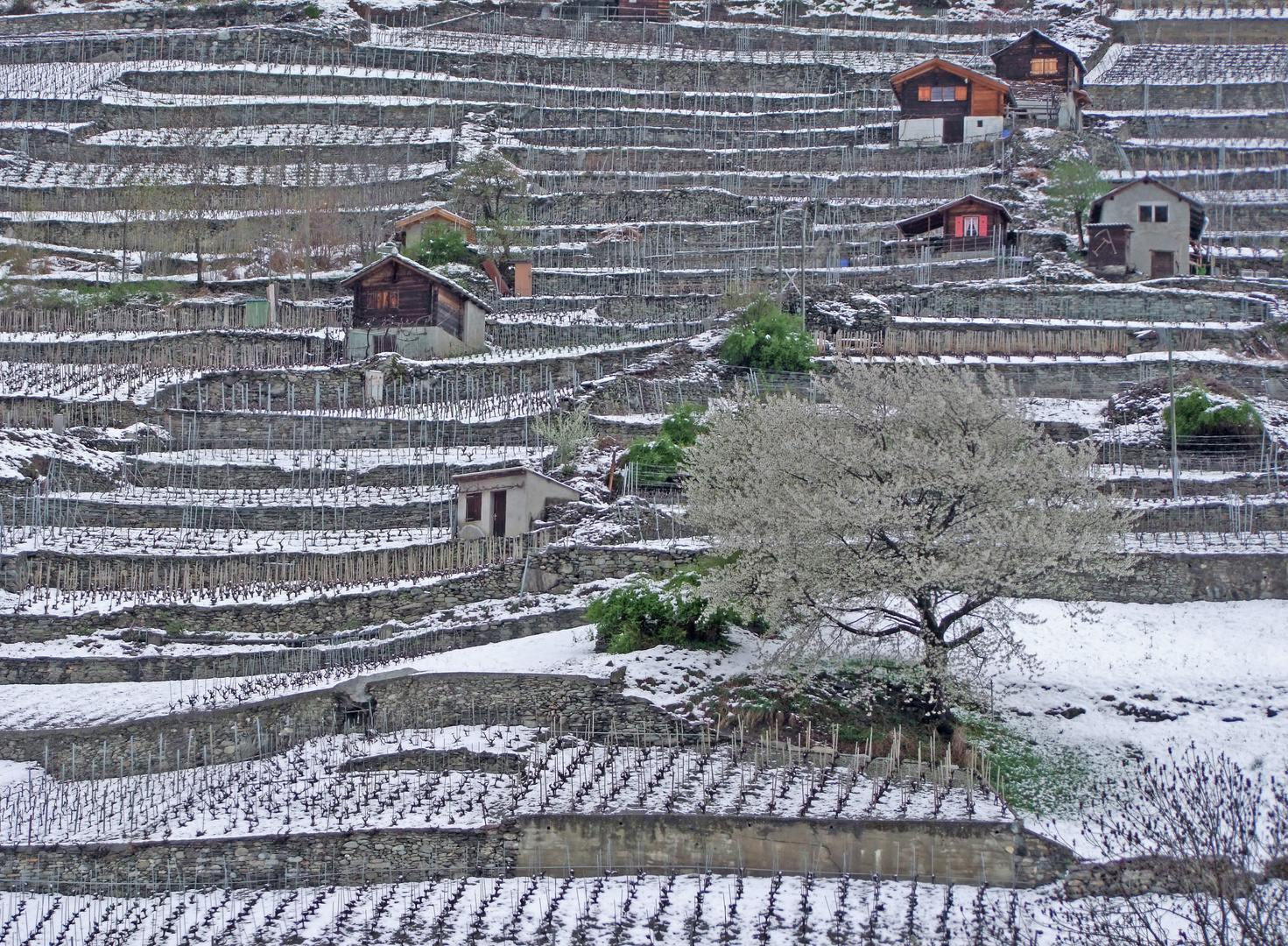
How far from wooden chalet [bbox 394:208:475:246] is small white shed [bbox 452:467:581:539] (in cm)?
2391

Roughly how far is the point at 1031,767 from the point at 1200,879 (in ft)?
35.6

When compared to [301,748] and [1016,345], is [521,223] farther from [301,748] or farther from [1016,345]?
[301,748]

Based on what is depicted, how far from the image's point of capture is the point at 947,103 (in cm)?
7612

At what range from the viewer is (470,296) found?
5625cm

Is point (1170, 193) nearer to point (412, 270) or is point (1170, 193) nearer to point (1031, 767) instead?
point (412, 270)

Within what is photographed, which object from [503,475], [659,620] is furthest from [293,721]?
[503,475]

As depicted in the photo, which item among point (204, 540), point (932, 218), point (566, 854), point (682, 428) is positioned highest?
point (932, 218)

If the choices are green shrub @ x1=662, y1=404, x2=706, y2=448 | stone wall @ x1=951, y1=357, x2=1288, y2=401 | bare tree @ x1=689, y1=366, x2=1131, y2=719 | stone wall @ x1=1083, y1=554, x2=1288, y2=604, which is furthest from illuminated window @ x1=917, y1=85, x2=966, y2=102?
bare tree @ x1=689, y1=366, x2=1131, y2=719

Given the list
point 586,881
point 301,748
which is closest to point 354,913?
point 586,881

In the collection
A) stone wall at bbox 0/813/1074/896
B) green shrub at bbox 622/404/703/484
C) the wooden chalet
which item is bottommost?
stone wall at bbox 0/813/1074/896

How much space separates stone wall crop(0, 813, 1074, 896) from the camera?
28.3 meters

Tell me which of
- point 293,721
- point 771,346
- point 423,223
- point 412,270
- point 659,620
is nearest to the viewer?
point 293,721

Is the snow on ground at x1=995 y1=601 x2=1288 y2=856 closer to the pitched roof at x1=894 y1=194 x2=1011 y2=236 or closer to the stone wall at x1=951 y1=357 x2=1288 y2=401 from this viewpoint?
the stone wall at x1=951 y1=357 x2=1288 y2=401

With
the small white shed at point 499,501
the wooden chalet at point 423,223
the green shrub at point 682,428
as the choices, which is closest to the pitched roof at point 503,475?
the small white shed at point 499,501
